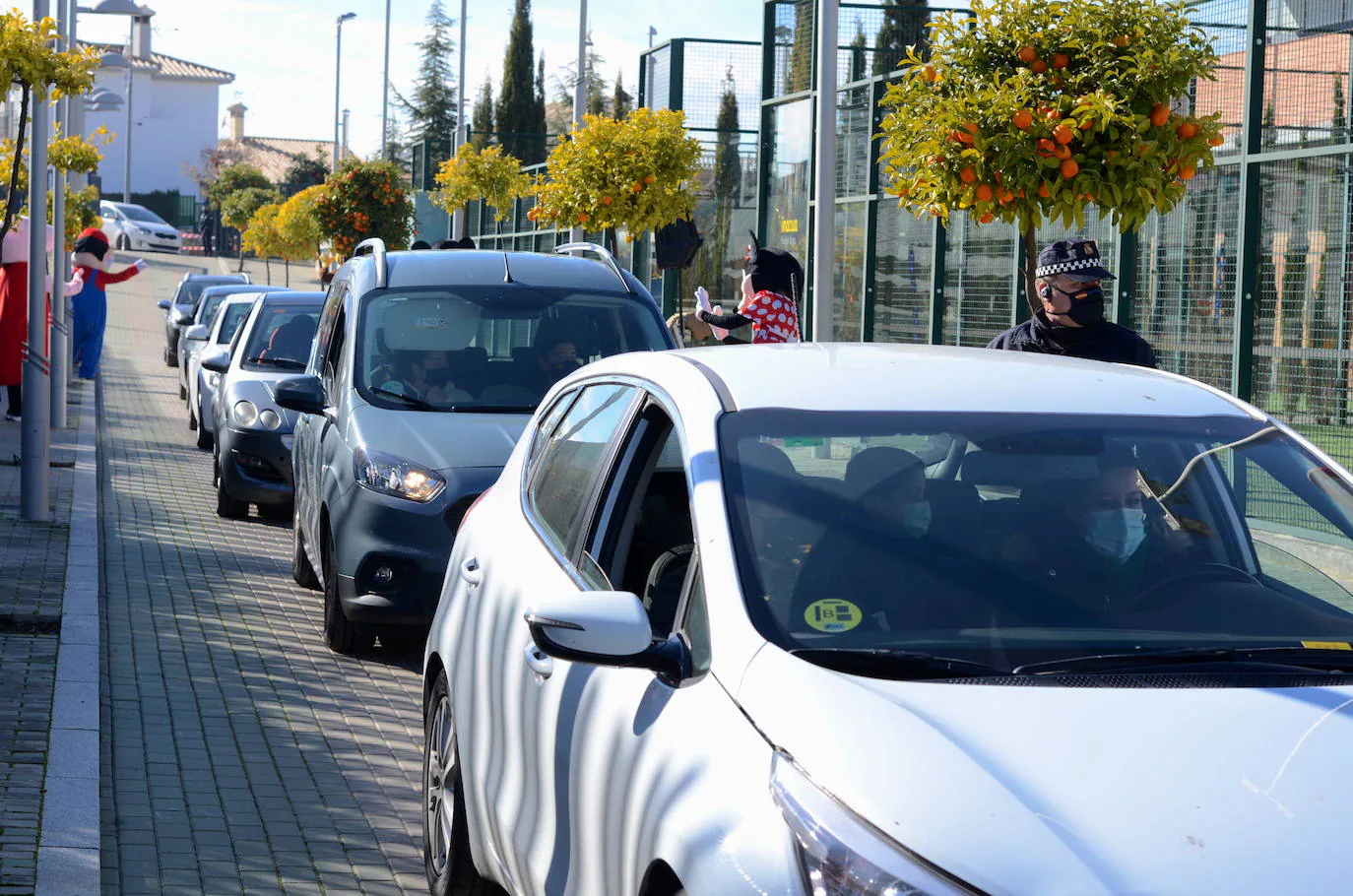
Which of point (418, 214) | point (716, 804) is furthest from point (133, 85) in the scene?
point (716, 804)

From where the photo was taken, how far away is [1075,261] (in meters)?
7.17

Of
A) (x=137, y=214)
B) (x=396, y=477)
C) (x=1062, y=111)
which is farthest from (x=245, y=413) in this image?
(x=137, y=214)

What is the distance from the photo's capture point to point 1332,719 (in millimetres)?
2920

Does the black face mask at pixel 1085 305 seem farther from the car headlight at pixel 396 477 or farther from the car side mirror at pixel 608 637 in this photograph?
the car side mirror at pixel 608 637

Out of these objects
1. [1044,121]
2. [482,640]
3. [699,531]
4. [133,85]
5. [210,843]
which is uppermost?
[133,85]

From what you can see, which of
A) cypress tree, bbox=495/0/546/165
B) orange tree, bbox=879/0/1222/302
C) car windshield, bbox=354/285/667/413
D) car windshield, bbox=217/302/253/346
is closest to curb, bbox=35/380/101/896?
car windshield, bbox=354/285/667/413

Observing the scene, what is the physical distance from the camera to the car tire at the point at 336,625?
8305 millimetres

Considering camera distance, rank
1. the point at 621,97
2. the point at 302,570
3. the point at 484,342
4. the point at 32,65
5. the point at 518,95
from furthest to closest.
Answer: the point at 621,97, the point at 518,95, the point at 32,65, the point at 302,570, the point at 484,342

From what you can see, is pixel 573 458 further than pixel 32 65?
No

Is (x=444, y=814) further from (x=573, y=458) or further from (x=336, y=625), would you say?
(x=336, y=625)

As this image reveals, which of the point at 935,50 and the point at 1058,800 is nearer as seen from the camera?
the point at 1058,800

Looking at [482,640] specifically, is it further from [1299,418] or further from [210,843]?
[1299,418]

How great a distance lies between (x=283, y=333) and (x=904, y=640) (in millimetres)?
12260

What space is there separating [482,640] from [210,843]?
168 cm
